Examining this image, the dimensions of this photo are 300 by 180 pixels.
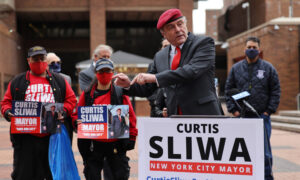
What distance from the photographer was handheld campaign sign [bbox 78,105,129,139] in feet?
13.4

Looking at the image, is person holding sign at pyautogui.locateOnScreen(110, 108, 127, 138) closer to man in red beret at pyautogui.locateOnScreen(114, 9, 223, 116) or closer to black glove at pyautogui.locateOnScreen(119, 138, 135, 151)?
black glove at pyautogui.locateOnScreen(119, 138, 135, 151)

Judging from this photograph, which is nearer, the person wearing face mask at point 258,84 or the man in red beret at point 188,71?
the man in red beret at point 188,71

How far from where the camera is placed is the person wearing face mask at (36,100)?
4277 mm

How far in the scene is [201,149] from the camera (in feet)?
9.00

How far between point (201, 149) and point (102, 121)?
5.27 feet

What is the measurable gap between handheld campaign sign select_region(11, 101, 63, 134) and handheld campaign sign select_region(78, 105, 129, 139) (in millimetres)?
399

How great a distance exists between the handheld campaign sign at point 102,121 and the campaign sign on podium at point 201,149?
50.0 inches

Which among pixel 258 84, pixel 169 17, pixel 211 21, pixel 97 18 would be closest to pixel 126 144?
pixel 169 17

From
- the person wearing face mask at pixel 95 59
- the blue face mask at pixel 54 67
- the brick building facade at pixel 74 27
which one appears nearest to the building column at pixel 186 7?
the brick building facade at pixel 74 27

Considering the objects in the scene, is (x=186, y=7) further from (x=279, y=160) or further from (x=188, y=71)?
(x=188, y=71)

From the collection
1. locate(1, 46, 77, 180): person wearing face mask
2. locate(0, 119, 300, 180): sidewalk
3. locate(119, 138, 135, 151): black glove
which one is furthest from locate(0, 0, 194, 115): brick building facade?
locate(119, 138, 135, 151): black glove

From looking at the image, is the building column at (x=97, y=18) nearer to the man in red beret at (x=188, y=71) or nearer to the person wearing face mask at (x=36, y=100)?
the person wearing face mask at (x=36, y=100)

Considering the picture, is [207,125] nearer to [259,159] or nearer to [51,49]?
[259,159]

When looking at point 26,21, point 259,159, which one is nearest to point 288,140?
point 259,159
